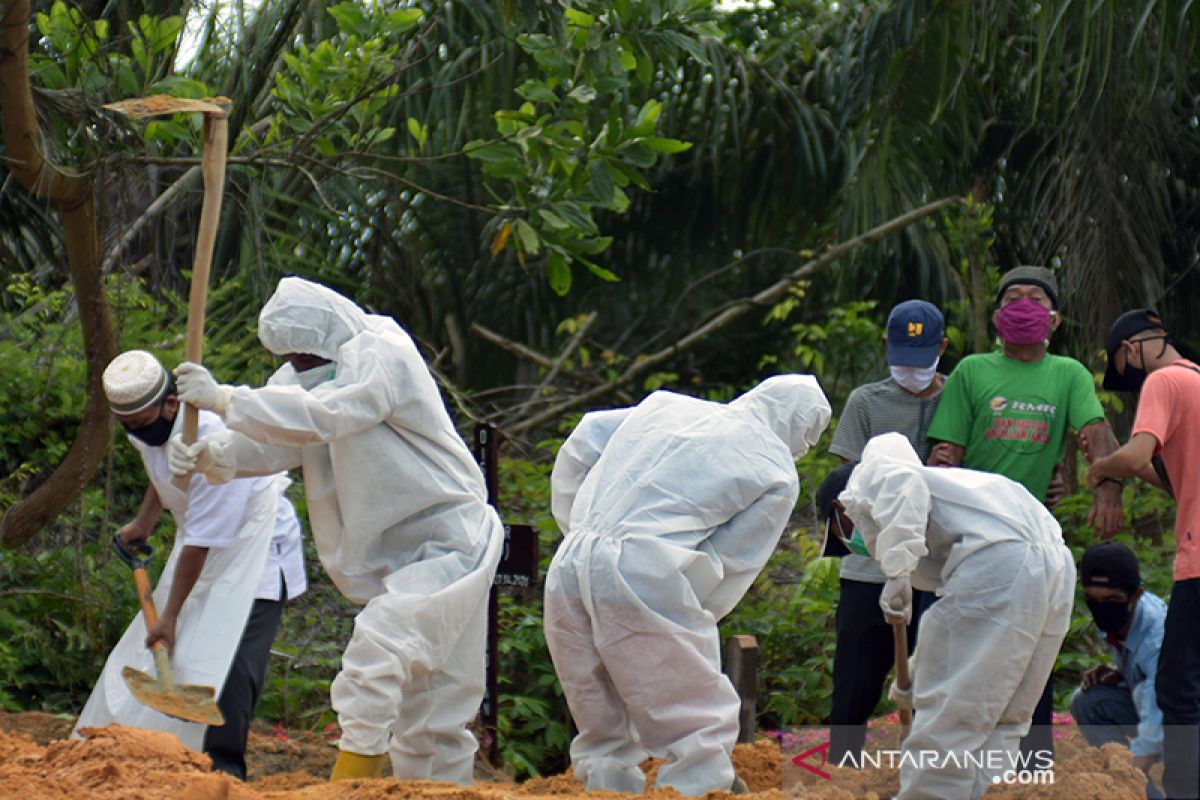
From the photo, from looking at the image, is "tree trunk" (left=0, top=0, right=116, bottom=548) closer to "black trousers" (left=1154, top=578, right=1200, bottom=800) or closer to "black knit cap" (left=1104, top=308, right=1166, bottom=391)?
"black knit cap" (left=1104, top=308, right=1166, bottom=391)

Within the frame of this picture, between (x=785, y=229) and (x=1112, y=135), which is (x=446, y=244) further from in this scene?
(x=1112, y=135)

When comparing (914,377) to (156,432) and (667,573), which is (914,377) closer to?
(667,573)

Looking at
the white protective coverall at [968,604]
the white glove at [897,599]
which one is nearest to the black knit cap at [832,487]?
the white protective coverall at [968,604]

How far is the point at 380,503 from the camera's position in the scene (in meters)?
4.51

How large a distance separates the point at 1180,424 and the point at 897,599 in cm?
104

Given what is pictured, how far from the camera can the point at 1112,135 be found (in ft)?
25.5

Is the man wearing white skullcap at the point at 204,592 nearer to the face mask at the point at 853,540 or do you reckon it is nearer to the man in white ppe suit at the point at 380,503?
the man in white ppe suit at the point at 380,503

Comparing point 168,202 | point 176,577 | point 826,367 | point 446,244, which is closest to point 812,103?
point 826,367

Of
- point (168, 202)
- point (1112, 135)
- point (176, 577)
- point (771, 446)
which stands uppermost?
point (1112, 135)

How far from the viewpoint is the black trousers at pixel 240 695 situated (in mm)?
4808

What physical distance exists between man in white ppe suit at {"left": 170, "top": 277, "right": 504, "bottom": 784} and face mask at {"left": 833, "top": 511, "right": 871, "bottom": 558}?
1006 mm

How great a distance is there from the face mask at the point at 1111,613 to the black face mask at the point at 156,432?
2807 mm

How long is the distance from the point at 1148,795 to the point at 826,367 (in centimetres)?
483

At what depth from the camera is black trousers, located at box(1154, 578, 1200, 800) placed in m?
4.30
